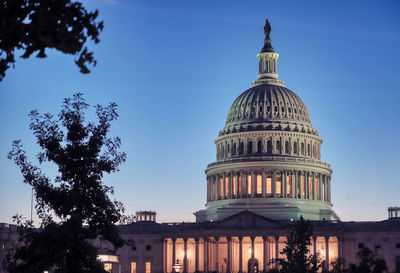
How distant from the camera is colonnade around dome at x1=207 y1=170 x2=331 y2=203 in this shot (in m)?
188

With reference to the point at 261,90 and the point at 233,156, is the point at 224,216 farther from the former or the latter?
the point at 261,90

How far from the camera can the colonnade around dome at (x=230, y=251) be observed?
17362cm

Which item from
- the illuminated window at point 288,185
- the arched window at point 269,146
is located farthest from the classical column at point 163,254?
the arched window at point 269,146

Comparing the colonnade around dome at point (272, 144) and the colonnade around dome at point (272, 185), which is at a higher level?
the colonnade around dome at point (272, 144)

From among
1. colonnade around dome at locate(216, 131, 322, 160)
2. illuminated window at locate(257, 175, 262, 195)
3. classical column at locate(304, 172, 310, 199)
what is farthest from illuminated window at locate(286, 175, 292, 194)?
illuminated window at locate(257, 175, 262, 195)

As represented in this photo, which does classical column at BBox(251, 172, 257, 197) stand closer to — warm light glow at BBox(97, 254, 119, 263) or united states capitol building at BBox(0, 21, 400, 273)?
united states capitol building at BBox(0, 21, 400, 273)

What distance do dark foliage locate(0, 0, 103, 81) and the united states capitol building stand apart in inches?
5247

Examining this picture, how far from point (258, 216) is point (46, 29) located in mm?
147241

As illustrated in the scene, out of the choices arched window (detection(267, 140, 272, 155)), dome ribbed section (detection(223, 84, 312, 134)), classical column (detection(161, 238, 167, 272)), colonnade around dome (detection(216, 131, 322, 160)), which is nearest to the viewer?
classical column (detection(161, 238, 167, 272))

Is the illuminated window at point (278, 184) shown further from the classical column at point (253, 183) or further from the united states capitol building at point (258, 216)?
the classical column at point (253, 183)

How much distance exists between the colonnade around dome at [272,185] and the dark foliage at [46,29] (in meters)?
157

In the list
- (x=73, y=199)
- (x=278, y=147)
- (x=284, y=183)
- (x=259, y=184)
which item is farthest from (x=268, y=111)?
(x=73, y=199)

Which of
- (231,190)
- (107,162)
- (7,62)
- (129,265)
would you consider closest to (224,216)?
(231,190)

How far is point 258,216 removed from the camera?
176 m
